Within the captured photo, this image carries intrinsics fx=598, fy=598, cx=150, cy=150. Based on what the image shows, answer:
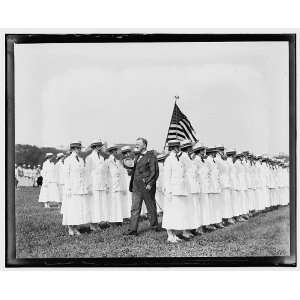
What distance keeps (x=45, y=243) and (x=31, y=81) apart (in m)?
1.81

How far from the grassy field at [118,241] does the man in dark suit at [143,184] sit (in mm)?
97

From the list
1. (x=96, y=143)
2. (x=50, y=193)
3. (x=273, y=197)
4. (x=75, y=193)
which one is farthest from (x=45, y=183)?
(x=273, y=197)

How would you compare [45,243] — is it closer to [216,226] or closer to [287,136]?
[216,226]

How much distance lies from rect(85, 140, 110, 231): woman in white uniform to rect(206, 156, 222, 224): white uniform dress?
116 centimetres

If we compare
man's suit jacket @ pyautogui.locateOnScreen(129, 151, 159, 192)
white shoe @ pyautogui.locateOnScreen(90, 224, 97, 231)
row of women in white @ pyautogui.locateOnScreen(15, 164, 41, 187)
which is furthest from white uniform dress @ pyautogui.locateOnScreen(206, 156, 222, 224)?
row of women in white @ pyautogui.locateOnScreen(15, 164, 41, 187)

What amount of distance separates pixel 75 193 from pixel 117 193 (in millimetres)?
465

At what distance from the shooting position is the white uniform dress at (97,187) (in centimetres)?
668

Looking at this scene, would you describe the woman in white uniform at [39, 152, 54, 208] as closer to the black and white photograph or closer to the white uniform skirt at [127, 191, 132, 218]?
the black and white photograph

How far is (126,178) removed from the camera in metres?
6.68

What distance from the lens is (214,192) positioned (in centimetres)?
672

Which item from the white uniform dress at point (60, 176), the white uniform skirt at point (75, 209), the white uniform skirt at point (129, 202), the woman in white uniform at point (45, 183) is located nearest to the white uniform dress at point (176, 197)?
the white uniform skirt at point (129, 202)

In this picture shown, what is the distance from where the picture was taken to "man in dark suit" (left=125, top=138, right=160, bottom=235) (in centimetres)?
661

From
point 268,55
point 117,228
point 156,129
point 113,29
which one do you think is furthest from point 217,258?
point 113,29

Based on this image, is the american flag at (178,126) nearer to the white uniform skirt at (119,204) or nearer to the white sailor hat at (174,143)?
the white sailor hat at (174,143)
